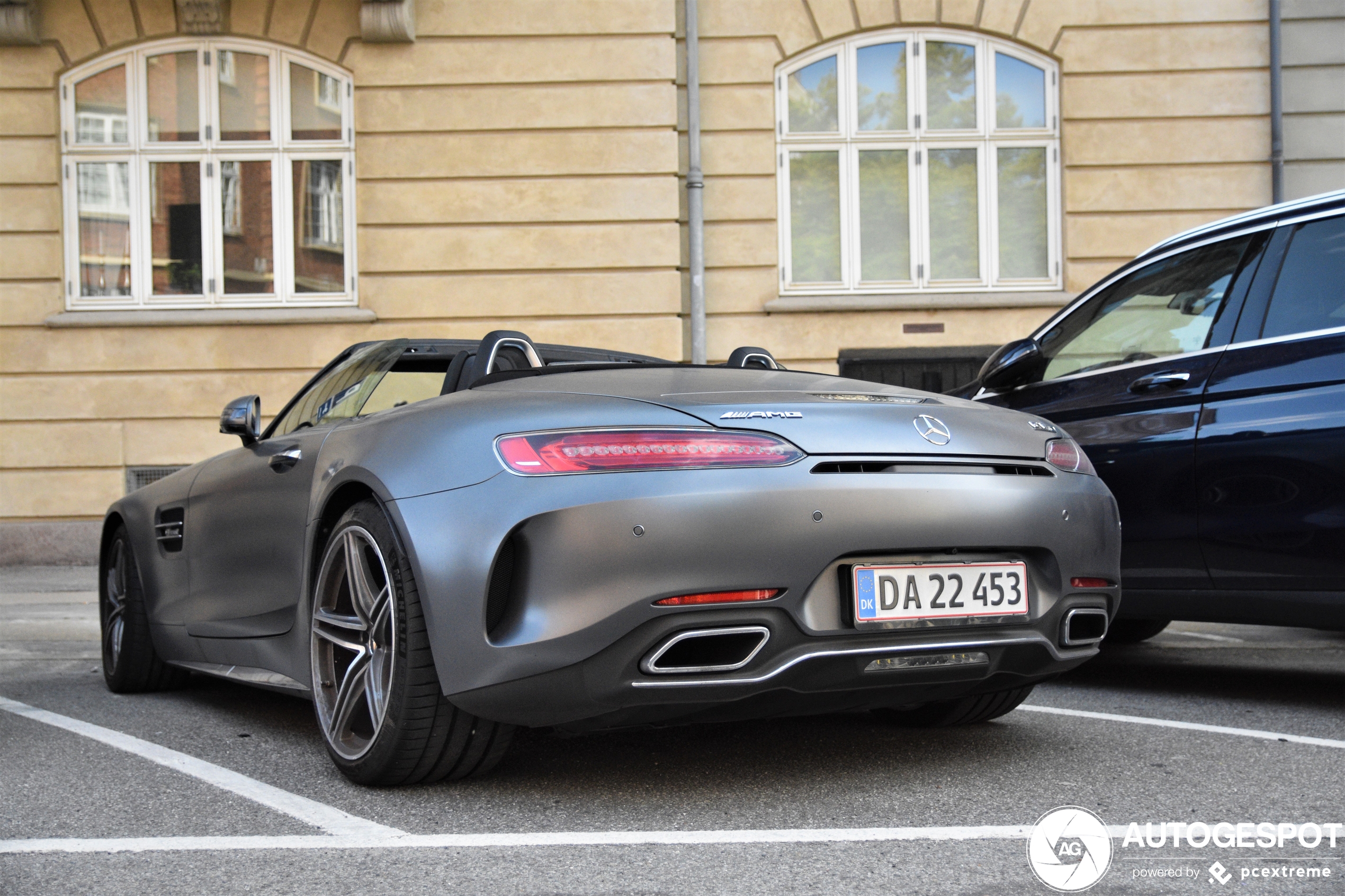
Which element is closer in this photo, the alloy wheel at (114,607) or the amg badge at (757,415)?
the amg badge at (757,415)

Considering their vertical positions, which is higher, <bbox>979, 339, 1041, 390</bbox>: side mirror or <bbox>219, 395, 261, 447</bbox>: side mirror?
<bbox>979, 339, 1041, 390</bbox>: side mirror

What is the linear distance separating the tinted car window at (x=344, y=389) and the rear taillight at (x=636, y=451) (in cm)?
122

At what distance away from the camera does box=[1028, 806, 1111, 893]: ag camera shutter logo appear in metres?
2.40

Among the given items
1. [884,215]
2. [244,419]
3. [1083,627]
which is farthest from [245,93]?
[1083,627]

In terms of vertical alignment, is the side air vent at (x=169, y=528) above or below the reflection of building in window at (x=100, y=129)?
below

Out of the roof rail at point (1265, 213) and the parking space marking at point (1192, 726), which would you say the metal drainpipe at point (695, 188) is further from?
the parking space marking at point (1192, 726)

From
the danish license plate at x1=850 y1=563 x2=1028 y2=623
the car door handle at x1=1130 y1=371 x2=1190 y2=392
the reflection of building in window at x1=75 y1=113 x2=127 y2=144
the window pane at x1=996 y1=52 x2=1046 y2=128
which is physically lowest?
the danish license plate at x1=850 y1=563 x2=1028 y2=623

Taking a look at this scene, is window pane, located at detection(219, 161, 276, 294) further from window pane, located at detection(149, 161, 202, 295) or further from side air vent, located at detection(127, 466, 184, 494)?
side air vent, located at detection(127, 466, 184, 494)

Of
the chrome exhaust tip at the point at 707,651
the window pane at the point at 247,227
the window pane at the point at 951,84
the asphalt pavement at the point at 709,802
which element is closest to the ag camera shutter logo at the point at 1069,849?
the asphalt pavement at the point at 709,802

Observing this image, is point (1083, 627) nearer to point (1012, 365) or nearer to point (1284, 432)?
point (1284, 432)

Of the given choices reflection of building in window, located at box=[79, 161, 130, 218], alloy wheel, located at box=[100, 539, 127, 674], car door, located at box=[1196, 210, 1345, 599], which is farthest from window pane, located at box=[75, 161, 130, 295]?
car door, located at box=[1196, 210, 1345, 599]

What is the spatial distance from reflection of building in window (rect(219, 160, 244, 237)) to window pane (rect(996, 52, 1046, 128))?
6785 mm

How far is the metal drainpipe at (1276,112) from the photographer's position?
37.2 feet

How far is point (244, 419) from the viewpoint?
4.21 meters
